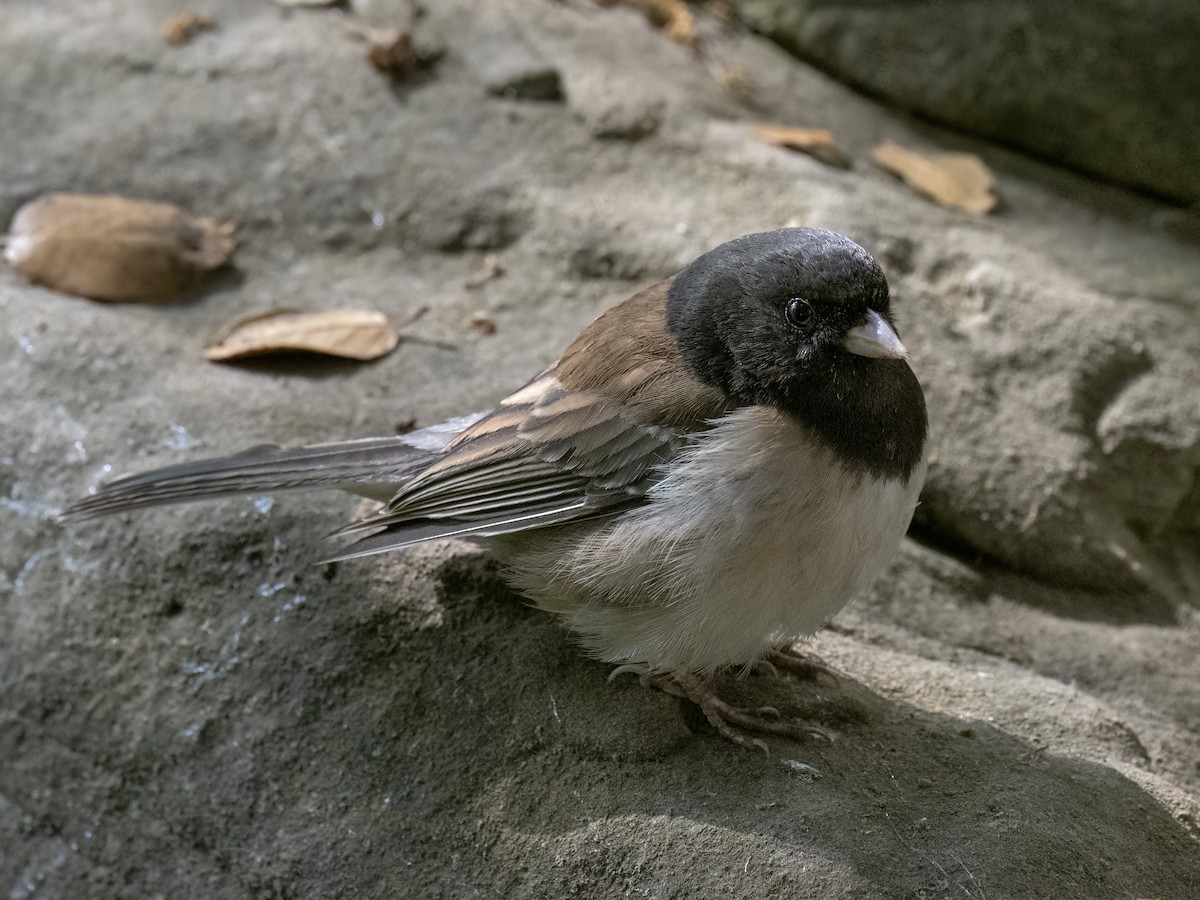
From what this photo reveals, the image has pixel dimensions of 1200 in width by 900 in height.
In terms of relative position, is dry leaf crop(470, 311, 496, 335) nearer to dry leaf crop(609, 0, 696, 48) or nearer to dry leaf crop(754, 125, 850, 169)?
dry leaf crop(754, 125, 850, 169)

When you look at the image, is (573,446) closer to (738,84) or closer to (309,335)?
(309,335)

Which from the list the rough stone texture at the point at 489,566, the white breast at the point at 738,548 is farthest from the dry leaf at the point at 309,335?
the white breast at the point at 738,548

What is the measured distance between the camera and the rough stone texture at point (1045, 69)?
4.48 meters

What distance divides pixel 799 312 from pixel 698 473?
1.45 ft

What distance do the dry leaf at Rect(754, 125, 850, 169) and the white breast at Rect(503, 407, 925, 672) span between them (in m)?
2.29

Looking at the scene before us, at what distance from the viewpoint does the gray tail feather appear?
2.77 metres

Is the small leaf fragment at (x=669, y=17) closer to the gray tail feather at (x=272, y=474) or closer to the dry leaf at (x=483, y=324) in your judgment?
the dry leaf at (x=483, y=324)

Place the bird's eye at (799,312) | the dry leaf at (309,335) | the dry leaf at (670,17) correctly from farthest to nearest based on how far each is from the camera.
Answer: the dry leaf at (670,17)
the dry leaf at (309,335)
the bird's eye at (799,312)

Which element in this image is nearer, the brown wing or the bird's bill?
the bird's bill

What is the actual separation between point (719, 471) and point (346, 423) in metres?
1.50

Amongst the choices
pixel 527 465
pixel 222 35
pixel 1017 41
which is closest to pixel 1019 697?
pixel 527 465

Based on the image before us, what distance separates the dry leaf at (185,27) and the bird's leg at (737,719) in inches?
148

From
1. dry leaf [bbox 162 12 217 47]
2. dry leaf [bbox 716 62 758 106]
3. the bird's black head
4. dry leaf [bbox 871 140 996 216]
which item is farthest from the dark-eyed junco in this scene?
dry leaf [bbox 162 12 217 47]

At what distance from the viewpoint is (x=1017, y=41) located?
4656mm
